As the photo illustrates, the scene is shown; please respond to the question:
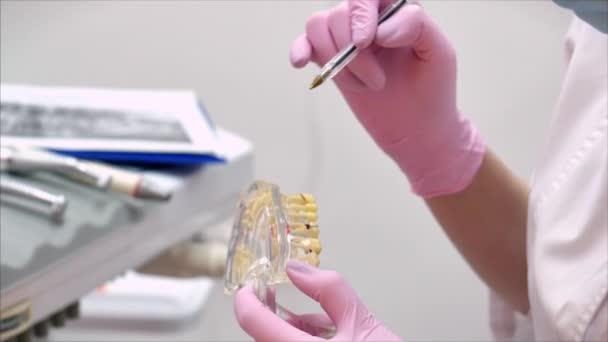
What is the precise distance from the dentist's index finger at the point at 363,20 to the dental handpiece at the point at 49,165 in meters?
0.31

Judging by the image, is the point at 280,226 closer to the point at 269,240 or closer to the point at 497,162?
the point at 269,240

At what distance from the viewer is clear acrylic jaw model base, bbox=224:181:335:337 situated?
1.82ft

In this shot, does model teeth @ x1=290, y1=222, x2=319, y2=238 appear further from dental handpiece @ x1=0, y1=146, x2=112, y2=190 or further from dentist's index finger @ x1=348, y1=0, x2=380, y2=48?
dental handpiece @ x1=0, y1=146, x2=112, y2=190

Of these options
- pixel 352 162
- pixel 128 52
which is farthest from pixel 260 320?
pixel 128 52

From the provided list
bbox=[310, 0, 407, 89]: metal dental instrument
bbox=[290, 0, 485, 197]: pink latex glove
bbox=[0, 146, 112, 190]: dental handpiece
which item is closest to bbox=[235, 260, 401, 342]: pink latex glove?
bbox=[310, 0, 407, 89]: metal dental instrument

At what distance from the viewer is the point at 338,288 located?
52cm

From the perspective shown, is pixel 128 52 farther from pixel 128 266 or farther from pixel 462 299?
pixel 462 299

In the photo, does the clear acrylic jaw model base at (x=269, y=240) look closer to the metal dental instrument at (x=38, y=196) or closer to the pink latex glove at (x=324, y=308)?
the pink latex glove at (x=324, y=308)

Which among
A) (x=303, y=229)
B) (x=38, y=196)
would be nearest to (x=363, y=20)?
(x=303, y=229)

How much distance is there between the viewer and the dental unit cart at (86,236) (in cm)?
73

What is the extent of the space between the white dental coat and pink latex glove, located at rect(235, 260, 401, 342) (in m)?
0.27

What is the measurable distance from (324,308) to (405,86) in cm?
36

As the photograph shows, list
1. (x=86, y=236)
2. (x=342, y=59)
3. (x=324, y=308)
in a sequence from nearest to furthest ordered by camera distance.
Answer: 1. (x=324, y=308)
2. (x=342, y=59)
3. (x=86, y=236)

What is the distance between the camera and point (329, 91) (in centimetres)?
99
